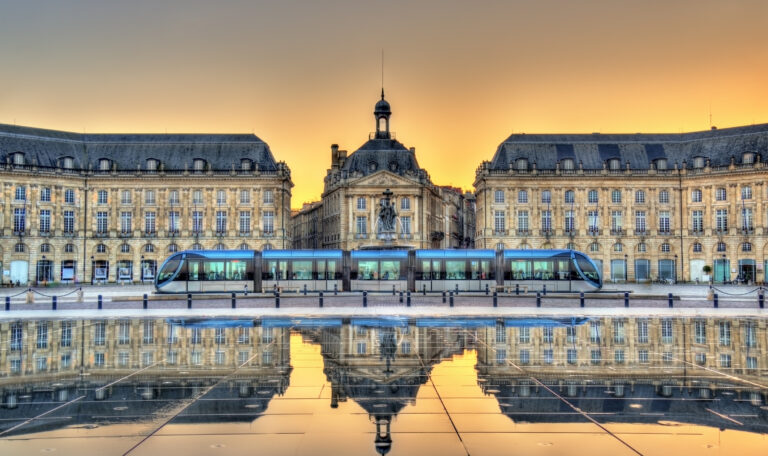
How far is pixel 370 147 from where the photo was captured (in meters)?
88.2

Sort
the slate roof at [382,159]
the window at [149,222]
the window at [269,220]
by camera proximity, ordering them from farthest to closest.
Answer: the slate roof at [382,159]
the window at [269,220]
the window at [149,222]

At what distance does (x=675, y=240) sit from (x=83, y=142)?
7022 cm

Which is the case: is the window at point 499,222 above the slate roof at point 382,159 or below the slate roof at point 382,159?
below

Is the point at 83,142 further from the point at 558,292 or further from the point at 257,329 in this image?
the point at 257,329

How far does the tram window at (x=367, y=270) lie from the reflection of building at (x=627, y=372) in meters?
26.2

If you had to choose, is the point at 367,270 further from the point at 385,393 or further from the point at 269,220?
the point at 385,393

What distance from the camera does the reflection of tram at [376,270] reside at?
47.7 m

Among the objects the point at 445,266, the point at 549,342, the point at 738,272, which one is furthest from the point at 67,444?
the point at 738,272

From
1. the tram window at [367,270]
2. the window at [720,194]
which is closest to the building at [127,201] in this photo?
the tram window at [367,270]

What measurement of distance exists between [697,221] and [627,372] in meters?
72.3

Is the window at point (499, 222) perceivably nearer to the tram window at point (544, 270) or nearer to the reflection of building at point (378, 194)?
the reflection of building at point (378, 194)

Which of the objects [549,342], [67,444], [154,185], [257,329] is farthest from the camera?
[154,185]

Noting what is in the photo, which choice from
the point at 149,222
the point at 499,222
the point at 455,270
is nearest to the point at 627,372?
the point at 455,270

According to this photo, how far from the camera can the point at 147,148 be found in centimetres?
8262
